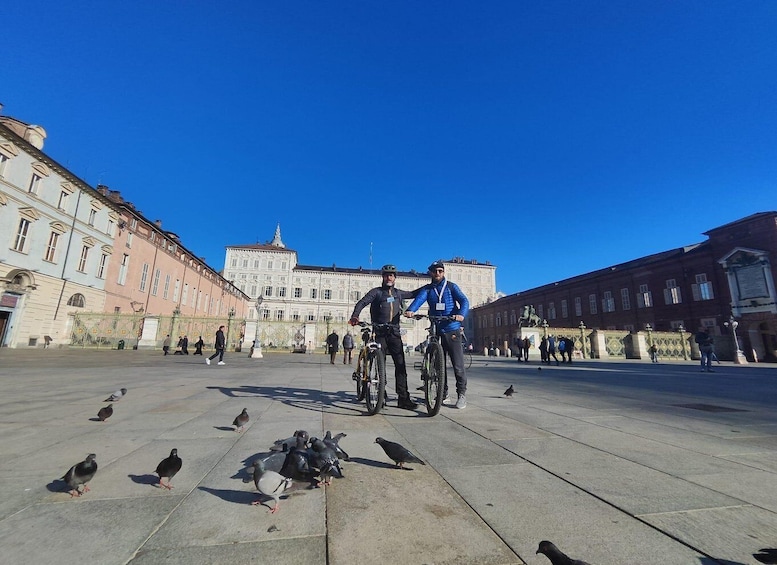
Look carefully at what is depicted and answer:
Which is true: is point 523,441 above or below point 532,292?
below

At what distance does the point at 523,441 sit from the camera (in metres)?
3.30

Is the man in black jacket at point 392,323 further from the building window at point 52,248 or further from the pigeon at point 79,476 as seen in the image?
the building window at point 52,248

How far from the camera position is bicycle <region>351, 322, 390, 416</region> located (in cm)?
459

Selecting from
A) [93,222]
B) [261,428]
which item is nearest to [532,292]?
[93,222]

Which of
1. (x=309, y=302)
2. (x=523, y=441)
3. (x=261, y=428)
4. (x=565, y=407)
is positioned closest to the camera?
(x=523, y=441)

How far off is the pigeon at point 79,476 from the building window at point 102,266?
36200 mm

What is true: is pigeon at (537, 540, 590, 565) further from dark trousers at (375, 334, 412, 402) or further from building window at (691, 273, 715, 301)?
building window at (691, 273, 715, 301)

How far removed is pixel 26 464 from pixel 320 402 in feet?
11.2

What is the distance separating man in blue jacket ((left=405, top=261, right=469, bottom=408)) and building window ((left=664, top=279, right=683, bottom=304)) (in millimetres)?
43784

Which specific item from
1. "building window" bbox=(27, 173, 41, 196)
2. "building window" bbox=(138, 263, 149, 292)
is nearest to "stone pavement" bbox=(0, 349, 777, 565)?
"building window" bbox=(27, 173, 41, 196)

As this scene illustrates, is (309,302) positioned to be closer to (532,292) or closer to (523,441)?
(532,292)

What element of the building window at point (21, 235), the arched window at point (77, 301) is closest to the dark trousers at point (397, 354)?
the building window at point (21, 235)

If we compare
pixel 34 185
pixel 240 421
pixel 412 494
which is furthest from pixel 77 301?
pixel 412 494

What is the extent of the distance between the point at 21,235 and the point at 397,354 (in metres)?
30.4
